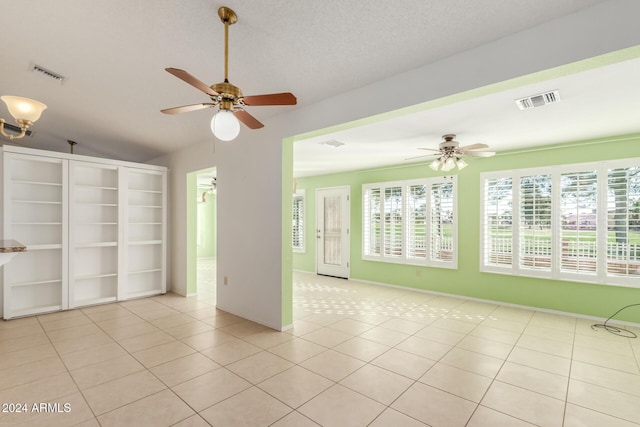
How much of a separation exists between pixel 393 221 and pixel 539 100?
3.55m

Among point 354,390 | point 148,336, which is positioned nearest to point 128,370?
point 148,336

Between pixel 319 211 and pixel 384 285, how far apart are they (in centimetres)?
242

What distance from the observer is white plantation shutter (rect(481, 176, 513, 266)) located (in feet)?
15.6

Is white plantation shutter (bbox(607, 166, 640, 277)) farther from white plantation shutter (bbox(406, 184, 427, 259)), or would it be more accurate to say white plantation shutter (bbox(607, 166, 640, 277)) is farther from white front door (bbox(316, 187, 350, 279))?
white front door (bbox(316, 187, 350, 279))

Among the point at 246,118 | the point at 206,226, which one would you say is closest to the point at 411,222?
the point at 246,118

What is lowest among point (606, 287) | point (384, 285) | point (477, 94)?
point (384, 285)

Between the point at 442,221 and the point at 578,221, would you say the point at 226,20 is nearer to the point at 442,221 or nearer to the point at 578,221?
the point at 442,221

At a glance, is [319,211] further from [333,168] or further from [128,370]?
[128,370]

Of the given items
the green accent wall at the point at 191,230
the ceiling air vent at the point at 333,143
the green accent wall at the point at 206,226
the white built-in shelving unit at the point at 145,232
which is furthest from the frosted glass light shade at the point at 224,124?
the green accent wall at the point at 206,226

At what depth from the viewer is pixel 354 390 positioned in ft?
7.73

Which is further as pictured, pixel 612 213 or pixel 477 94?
pixel 612 213

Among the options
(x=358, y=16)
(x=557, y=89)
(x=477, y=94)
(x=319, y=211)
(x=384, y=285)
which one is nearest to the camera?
(x=358, y=16)

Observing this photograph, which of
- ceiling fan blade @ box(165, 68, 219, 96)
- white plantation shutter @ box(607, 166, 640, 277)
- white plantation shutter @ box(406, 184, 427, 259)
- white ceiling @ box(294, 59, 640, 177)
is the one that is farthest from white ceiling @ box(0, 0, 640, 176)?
white plantation shutter @ box(406, 184, 427, 259)

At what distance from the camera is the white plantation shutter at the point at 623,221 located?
12.4ft
